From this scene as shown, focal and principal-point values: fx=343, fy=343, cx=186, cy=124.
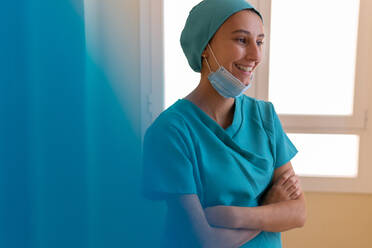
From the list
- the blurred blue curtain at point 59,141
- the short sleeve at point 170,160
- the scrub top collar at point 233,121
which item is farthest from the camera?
the scrub top collar at point 233,121

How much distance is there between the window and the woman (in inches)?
31.7

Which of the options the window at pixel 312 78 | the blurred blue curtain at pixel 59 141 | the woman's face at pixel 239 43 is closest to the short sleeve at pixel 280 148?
the woman's face at pixel 239 43

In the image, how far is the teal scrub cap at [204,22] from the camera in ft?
3.01

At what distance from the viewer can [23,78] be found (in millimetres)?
419

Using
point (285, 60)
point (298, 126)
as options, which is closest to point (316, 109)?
point (298, 126)

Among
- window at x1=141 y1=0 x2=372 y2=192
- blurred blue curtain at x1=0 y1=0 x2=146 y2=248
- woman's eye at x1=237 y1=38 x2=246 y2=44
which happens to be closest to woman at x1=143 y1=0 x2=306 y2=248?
woman's eye at x1=237 y1=38 x2=246 y2=44

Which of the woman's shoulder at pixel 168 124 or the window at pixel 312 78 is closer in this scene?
the woman's shoulder at pixel 168 124

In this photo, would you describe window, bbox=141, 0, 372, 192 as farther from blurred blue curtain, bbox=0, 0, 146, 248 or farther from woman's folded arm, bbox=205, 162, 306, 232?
blurred blue curtain, bbox=0, 0, 146, 248

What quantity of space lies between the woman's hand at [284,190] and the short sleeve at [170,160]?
26 centimetres

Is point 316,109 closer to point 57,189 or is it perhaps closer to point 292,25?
point 292,25

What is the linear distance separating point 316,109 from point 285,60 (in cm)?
33

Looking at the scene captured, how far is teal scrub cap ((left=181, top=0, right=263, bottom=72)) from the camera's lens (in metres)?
0.92

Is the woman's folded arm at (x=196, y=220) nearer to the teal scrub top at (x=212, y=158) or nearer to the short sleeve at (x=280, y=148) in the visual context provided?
the teal scrub top at (x=212, y=158)

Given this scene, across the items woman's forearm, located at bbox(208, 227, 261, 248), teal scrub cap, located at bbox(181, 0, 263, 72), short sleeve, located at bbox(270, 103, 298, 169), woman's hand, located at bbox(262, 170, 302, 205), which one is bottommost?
woman's forearm, located at bbox(208, 227, 261, 248)
